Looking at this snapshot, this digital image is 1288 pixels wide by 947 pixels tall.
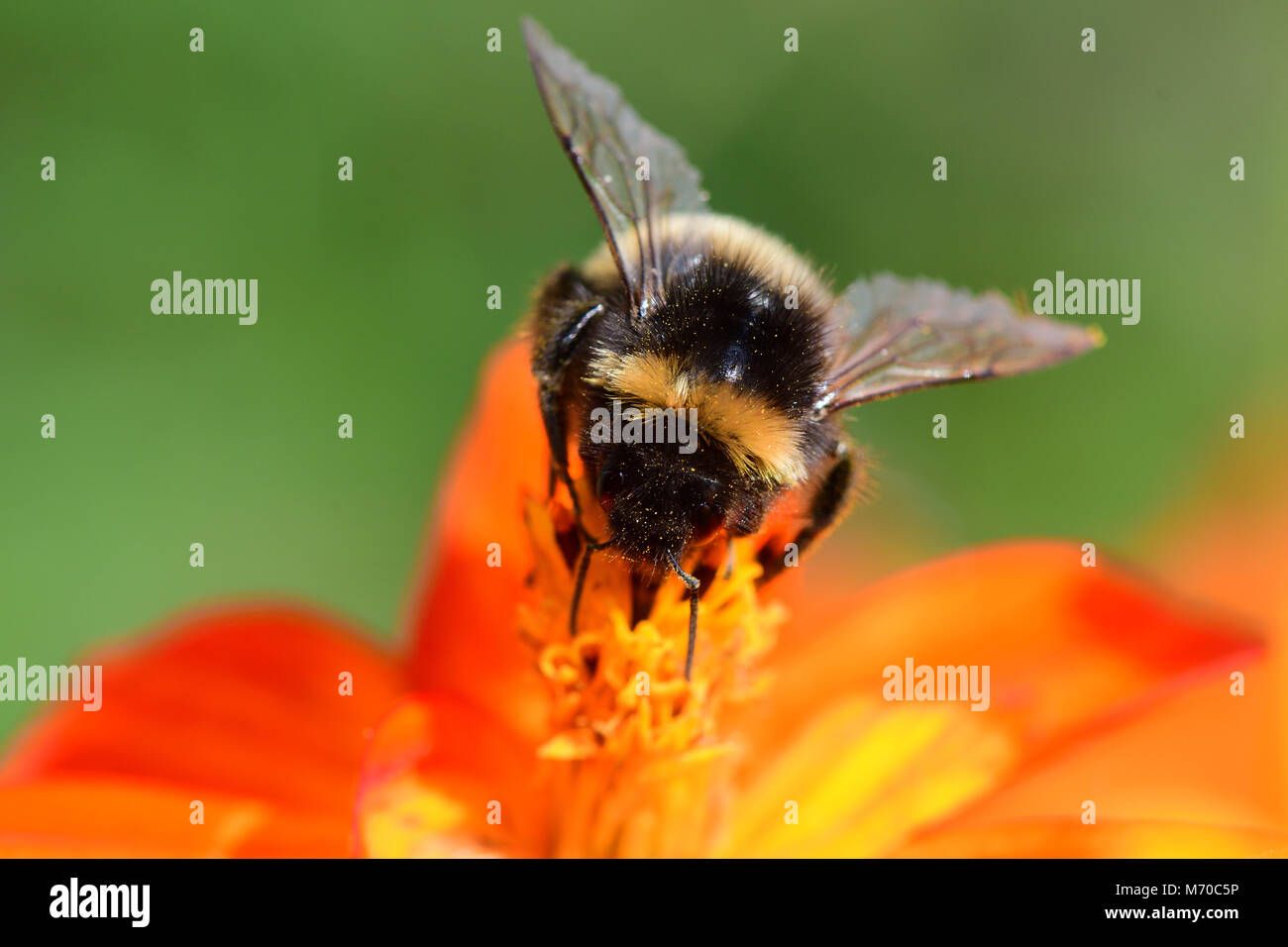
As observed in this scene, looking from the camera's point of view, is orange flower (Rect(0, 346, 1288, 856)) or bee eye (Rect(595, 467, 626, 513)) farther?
orange flower (Rect(0, 346, 1288, 856))

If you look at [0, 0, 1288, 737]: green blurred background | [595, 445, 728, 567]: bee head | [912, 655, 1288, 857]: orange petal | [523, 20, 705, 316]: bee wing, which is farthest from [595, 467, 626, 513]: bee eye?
[0, 0, 1288, 737]: green blurred background

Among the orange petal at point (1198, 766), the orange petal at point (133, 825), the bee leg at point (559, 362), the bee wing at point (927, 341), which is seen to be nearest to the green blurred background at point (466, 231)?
the orange petal at point (1198, 766)

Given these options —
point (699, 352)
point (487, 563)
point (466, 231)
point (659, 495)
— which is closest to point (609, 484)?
point (659, 495)

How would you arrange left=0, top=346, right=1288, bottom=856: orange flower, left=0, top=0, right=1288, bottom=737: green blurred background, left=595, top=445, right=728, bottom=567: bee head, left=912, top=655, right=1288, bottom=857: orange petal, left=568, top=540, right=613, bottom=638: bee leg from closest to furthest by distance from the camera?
1. left=595, top=445, right=728, bottom=567: bee head
2. left=568, top=540, right=613, bottom=638: bee leg
3. left=0, top=346, right=1288, bottom=856: orange flower
4. left=912, top=655, right=1288, bottom=857: orange petal
5. left=0, top=0, right=1288, bottom=737: green blurred background

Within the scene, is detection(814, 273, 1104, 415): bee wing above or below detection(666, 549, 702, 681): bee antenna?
above

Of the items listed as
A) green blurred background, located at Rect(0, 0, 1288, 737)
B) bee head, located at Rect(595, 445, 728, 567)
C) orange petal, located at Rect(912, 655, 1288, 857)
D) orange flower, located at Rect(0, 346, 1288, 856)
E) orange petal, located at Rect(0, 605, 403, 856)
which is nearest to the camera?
bee head, located at Rect(595, 445, 728, 567)

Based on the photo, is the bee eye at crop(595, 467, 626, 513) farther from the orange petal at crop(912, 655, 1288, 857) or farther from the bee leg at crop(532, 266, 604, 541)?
the orange petal at crop(912, 655, 1288, 857)
